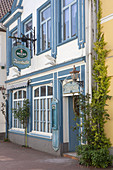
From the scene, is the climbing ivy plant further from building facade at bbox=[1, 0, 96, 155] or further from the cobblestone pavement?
the cobblestone pavement

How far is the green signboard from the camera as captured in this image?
12144 millimetres

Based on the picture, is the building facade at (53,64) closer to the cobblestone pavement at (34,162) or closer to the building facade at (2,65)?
the cobblestone pavement at (34,162)

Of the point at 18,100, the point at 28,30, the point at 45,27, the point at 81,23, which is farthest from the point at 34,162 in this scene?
the point at 28,30

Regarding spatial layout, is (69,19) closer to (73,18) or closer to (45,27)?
(73,18)

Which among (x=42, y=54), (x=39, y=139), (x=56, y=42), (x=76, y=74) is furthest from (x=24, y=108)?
(x=76, y=74)

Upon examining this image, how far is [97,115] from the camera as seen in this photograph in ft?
27.9

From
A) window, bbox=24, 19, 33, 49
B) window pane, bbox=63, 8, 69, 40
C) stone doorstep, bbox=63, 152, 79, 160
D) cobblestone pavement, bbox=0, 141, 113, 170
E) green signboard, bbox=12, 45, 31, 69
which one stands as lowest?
cobblestone pavement, bbox=0, 141, 113, 170

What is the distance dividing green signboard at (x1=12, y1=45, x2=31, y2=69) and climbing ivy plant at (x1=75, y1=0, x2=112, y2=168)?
14.1ft

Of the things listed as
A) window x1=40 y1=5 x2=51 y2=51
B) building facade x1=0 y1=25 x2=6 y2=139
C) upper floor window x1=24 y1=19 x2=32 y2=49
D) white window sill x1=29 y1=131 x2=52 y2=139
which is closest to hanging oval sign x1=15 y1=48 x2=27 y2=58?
window x1=40 y1=5 x2=51 y2=51

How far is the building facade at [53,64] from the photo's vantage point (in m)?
9.52

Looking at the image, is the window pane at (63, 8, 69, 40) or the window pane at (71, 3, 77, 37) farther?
the window pane at (63, 8, 69, 40)

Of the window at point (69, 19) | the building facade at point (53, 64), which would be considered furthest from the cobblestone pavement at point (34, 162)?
the window at point (69, 19)

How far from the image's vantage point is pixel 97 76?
889 centimetres

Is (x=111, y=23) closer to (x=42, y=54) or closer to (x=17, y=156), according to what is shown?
(x=42, y=54)
